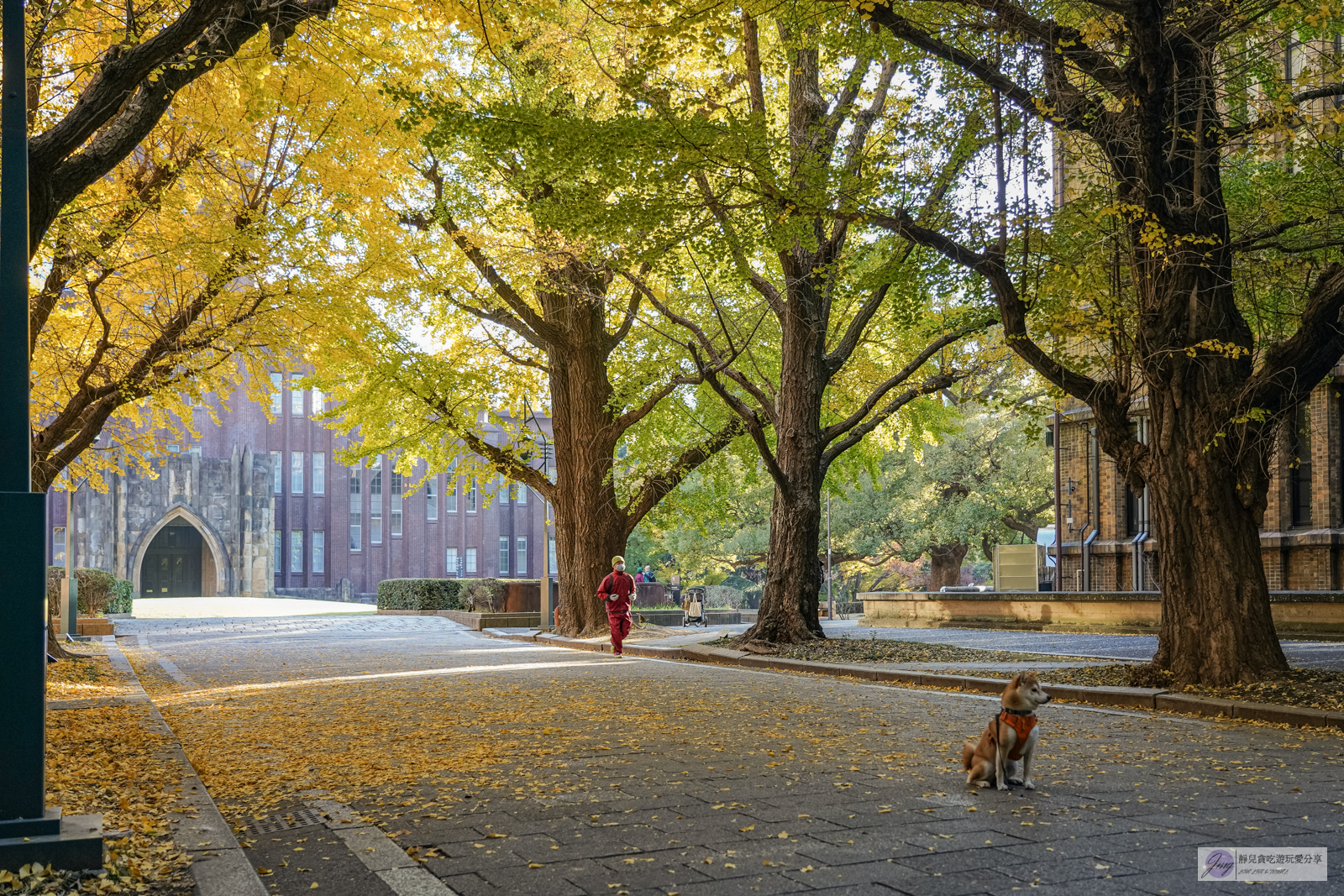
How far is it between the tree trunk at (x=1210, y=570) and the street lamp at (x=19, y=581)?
33.7 feet

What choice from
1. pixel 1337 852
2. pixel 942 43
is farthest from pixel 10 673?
pixel 942 43

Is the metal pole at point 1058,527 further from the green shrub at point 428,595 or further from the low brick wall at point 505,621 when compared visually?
the green shrub at point 428,595

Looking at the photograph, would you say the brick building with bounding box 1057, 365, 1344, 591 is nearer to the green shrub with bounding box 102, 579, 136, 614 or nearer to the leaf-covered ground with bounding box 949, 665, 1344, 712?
the leaf-covered ground with bounding box 949, 665, 1344, 712

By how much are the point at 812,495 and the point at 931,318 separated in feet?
11.5

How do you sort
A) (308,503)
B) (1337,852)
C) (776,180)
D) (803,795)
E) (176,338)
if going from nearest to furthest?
(1337,852) → (803,795) → (776,180) → (176,338) → (308,503)

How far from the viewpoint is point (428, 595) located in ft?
131

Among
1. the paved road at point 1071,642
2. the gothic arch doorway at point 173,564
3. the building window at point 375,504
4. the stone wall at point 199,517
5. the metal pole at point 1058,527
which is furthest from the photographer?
the building window at point 375,504

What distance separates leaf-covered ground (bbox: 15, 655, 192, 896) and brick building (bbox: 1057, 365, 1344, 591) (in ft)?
55.8

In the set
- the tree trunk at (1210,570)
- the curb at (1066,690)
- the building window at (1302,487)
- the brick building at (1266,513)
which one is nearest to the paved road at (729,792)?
the curb at (1066,690)

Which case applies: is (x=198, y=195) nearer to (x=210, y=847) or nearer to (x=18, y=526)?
(x=18, y=526)

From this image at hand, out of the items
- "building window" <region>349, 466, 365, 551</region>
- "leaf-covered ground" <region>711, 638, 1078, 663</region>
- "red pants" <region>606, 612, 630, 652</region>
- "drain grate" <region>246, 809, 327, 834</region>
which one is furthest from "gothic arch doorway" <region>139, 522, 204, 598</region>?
"drain grate" <region>246, 809, 327, 834</region>

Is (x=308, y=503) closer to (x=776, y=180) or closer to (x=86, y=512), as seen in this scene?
(x=86, y=512)

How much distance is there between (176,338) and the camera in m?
15.4

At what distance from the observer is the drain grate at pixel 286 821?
5.91 meters
